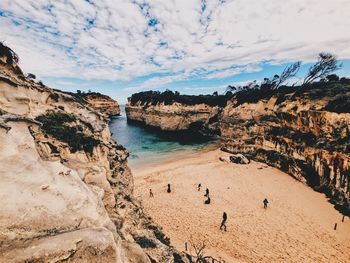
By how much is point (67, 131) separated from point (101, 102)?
10060cm

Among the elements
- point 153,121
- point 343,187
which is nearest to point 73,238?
point 343,187

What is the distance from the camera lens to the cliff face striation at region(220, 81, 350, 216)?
827 inches

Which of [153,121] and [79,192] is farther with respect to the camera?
[153,121]

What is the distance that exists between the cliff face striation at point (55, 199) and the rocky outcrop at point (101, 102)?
87.6 m

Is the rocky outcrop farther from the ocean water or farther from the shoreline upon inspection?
the shoreline

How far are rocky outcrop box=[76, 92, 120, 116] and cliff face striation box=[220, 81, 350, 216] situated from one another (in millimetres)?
72180

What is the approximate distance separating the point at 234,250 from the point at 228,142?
27345mm

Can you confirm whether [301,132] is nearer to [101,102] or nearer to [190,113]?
[190,113]

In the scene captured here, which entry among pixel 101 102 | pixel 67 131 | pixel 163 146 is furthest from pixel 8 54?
pixel 101 102

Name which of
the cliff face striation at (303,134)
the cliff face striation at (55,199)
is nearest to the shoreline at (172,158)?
the cliff face striation at (303,134)

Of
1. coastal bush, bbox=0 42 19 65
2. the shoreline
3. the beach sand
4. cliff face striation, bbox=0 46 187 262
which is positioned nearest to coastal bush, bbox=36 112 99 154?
cliff face striation, bbox=0 46 187 262

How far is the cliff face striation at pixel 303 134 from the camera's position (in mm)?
21006

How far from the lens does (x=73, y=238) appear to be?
4.15m

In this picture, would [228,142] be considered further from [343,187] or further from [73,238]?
[73,238]
